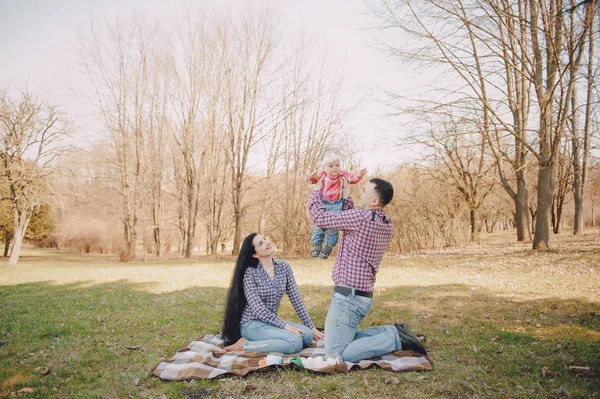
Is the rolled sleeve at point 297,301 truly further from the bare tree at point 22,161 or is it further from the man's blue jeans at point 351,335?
the bare tree at point 22,161

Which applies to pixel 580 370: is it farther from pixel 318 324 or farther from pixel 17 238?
pixel 17 238

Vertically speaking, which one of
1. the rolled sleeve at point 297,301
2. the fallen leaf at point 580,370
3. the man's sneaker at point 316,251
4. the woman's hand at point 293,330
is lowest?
the fallen leaf at point 580,370

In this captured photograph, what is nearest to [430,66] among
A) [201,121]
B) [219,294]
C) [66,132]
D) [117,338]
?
[219,294]

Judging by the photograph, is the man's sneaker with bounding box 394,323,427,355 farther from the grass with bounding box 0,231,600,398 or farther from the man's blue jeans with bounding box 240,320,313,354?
the man's blue jeans with bounding box 240,320,313,354

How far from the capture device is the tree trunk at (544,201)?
12898 mm

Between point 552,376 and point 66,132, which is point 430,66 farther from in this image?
point 66,132

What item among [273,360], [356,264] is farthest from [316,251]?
[273,360]

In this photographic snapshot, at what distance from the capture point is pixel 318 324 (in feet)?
20.3

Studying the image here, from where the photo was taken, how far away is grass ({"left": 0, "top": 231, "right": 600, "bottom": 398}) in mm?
3549

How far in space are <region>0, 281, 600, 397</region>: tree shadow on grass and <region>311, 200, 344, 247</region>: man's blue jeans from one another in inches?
64.4

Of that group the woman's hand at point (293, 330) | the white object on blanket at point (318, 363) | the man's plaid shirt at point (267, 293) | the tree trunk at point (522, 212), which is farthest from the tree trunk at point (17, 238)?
the tree trunk at point (522, 212)

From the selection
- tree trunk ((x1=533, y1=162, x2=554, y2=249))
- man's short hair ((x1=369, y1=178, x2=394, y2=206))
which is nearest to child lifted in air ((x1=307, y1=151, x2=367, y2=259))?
man's short hair ((x1=369, y1=178, x2=394, y2=206))

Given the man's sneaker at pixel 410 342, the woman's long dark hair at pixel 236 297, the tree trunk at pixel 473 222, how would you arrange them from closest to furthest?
the man's sneaker at pixel 410 342, the woman's long dark hair at pixel 236 297, the tree trunk at pixel 473 222

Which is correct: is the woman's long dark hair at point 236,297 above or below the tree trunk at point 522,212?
below
